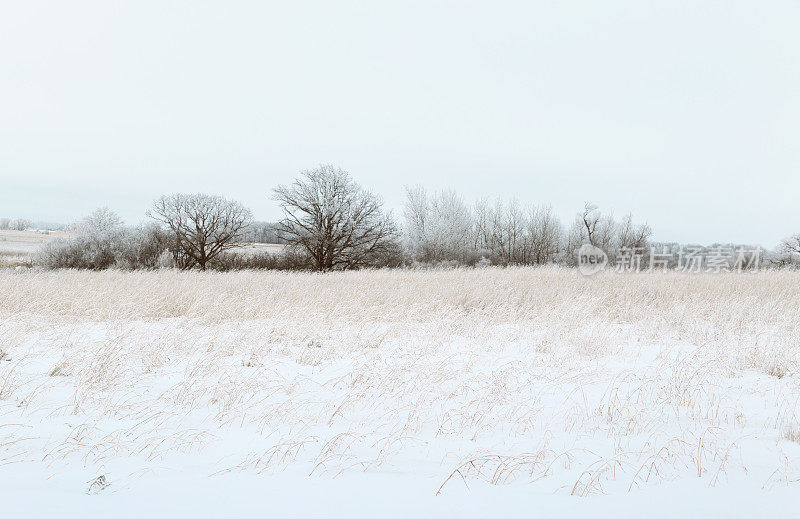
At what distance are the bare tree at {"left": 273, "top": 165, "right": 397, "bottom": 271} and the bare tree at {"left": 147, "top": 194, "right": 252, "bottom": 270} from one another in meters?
3.50

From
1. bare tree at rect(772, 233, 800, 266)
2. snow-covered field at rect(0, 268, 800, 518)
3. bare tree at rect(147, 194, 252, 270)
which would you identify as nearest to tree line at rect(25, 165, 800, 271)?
bare tree at rect(147, 194, 252, 270)

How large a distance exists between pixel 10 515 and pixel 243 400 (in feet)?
5.83

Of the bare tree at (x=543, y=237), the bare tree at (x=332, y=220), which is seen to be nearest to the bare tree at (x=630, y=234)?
the bare tree at (x=543, y=237)

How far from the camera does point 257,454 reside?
2.85 meters

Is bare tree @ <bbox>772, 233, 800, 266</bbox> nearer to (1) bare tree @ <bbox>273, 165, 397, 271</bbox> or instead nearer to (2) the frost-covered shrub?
(1) bare tree @ <bbox>273, 165, 397, 271</bbox>

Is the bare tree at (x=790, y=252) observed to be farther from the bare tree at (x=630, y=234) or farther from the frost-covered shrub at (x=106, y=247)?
the frost-covered shrub at (x=106, y=247)

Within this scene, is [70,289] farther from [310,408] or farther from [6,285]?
[310,408]

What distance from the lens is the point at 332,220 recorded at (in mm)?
24766

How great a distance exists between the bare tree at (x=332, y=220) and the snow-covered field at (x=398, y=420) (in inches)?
699

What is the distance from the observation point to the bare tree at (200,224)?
25.3 m

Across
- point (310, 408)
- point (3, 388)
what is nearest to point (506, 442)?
point (310, 408)

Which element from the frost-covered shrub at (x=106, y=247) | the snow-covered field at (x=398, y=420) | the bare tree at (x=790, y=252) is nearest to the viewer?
the snow-covered field at (x=398, y=420)

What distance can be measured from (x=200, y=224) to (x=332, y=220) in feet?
28.1

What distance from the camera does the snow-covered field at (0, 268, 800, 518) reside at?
241 centimetres
